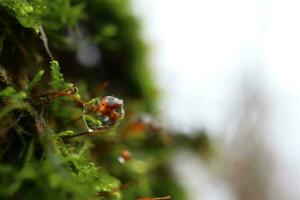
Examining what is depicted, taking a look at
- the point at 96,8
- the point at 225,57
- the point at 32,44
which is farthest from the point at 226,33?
the point at 32,44

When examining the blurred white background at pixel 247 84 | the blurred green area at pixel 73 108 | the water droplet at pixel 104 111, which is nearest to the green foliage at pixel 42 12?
the blurred green area at pixel 73 108

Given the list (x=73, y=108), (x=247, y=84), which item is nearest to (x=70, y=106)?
(x=73, y=108)

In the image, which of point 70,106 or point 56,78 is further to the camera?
point 70,106

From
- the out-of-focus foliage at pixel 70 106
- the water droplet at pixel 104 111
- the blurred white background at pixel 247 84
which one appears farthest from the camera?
the blurred white background at pixel 247 84

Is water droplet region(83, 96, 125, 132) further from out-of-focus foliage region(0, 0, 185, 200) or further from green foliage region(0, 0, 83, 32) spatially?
green foliage region(0, 0, 83, 32)

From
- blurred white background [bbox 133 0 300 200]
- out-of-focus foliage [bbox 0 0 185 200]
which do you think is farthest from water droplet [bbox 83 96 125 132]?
blurred white background [bbox 133 0 300 200]

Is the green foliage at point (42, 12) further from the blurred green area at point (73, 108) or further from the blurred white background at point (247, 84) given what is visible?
the blurred white background at point (247, 84)

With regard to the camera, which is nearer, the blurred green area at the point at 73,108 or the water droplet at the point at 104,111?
the blurred green area at the point at 73,108

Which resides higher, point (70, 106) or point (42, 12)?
point (42, 12)

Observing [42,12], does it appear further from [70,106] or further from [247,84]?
[247,84]
